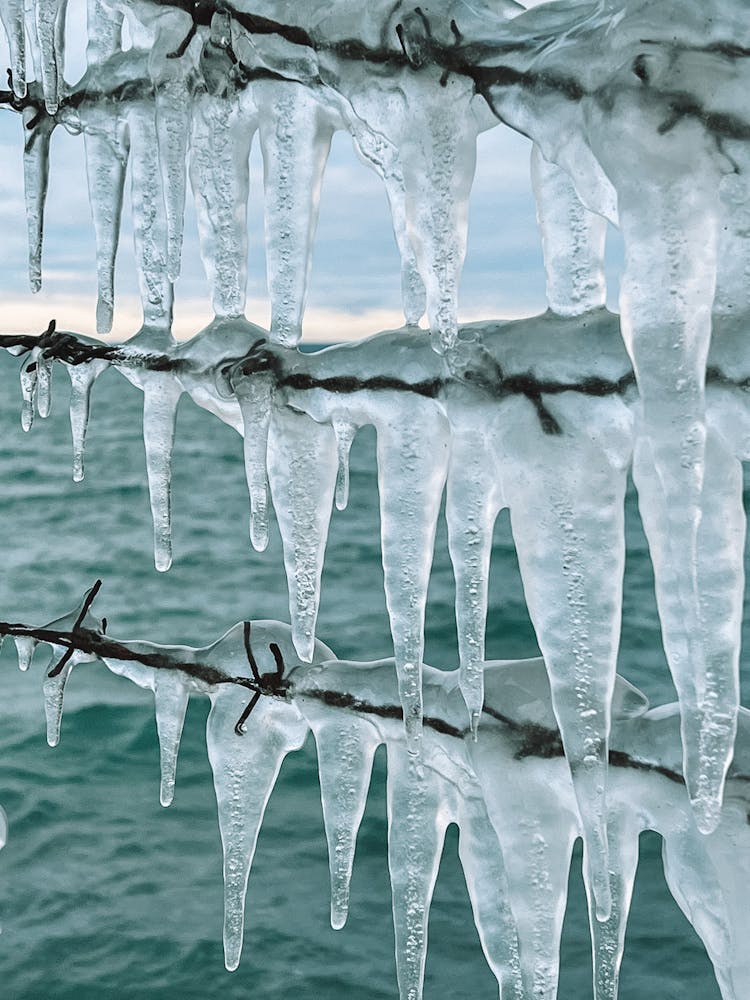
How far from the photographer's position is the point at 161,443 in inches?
51.1

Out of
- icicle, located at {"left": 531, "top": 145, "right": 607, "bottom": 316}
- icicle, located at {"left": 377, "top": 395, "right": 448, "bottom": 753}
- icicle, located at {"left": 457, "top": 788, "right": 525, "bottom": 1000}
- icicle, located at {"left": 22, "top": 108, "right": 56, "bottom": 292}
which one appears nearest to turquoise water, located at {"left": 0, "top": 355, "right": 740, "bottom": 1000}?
icicle, located at {"left": 457, "top": 788, "right": 525, "bottom": 1000}

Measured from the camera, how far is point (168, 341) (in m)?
1.26

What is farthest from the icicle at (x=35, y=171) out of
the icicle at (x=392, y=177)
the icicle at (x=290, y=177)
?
the icicle at (x=392, y=177)

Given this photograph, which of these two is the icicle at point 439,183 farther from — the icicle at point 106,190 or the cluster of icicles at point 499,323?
the icicle at point 106,190

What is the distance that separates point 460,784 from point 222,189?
68 centimetres

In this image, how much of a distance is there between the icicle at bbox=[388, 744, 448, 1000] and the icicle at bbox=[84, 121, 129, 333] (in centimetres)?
67

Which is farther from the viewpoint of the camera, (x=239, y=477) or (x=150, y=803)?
(x=239, y=477)

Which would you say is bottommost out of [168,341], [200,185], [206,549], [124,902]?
[124,902]

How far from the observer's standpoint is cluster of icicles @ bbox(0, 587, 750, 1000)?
1.07 m

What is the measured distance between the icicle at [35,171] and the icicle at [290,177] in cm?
39

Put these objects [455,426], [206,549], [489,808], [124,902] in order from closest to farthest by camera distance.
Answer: [455,426]
[489,808]
[124,902]
[206,549]

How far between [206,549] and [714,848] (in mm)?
5680

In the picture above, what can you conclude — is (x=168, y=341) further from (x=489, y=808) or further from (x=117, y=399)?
(x=117, y=399)

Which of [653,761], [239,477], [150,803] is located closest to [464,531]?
[653,761]
